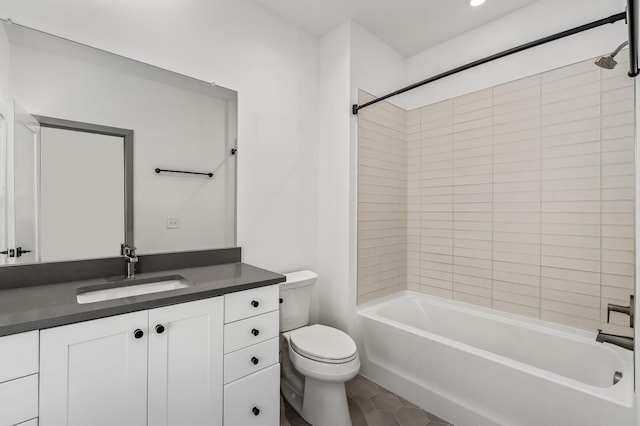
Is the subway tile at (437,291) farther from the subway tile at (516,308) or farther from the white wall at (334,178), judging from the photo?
the white wall at (334,178)

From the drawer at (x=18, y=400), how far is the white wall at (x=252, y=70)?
3.95 ft

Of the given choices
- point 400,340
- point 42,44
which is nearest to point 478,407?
point 400,340

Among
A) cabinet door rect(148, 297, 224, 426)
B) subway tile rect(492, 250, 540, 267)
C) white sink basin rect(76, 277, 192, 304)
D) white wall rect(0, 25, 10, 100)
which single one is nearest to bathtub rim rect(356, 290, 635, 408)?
subway tile rect(492, 250, 540, 267)

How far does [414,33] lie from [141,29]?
6.53 ft

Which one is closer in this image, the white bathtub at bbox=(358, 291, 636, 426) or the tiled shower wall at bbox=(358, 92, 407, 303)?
the white bathtub at bbox=(358, 291, 636, 426)

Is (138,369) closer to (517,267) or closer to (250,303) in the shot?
(250,303)

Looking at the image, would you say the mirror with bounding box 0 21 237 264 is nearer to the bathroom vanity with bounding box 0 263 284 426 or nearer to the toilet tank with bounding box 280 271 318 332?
the bathroom vanity with bounding box 0 263 284 426

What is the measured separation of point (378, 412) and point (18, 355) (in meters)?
1.77

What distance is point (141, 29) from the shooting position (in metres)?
1.61

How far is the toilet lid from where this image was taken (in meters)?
1.65

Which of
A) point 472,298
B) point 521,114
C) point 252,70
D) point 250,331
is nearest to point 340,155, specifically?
point 252,70

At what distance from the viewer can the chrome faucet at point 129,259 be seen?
4.91ft

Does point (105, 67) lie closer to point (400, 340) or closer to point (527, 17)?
point (400, 340)

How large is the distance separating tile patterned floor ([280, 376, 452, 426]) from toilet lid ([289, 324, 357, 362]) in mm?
429
